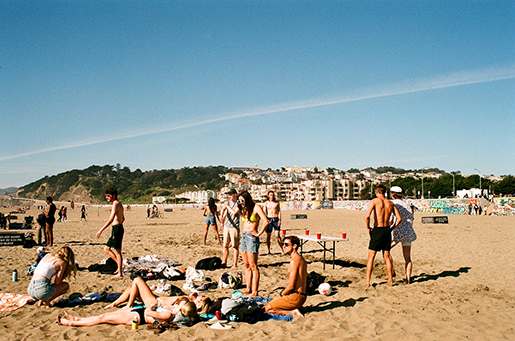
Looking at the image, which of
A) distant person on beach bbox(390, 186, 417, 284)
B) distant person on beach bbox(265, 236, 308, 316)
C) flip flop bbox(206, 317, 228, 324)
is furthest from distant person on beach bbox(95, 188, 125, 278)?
distant person on beach bbox(390, 186, 417, 284)

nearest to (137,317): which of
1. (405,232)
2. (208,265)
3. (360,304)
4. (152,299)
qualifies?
(152,299)

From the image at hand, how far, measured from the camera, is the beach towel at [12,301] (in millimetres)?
5188

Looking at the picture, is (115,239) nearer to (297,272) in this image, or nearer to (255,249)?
(255,249)

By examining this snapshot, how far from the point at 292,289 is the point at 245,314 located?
2.36ft

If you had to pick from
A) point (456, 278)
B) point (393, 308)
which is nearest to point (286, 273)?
point (393, 308)

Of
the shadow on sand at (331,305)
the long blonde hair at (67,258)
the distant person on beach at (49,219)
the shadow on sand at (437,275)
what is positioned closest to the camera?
the long blonde hair at (67,258)

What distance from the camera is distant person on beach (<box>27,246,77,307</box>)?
16.8ft

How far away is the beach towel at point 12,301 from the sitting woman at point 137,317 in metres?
1.03

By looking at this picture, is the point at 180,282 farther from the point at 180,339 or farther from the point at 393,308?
the point at 393,308

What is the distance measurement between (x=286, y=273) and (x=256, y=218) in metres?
2.27

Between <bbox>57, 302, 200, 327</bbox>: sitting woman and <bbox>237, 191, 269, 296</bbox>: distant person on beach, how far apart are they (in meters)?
1.53

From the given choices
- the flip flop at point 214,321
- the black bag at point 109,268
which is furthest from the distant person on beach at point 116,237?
the flip flop at point 214,321

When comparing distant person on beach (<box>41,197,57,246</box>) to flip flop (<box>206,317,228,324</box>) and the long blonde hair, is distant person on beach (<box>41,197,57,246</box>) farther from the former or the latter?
flip flop (<box>206,317,228,324</box>)

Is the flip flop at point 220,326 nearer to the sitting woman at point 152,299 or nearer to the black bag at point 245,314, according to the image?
the black bag at point 245,314
